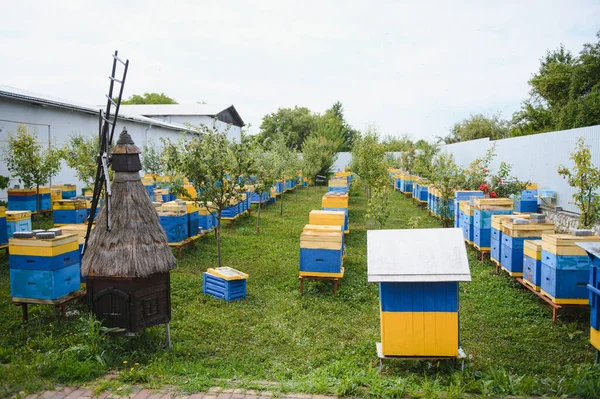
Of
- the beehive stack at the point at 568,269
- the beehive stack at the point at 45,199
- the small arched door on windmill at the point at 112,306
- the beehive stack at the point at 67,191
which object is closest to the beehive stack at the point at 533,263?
the beehive stack at the point at 568,269

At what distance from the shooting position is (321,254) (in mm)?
8805

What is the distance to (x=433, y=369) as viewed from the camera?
549 centimetres

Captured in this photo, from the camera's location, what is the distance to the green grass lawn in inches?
189

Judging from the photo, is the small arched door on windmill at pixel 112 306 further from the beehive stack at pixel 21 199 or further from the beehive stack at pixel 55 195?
the beehive stack at pixel 55 195

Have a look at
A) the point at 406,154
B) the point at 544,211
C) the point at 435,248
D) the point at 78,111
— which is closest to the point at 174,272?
the point at 435,248

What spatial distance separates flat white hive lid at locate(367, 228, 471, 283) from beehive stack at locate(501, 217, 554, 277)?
137 inches

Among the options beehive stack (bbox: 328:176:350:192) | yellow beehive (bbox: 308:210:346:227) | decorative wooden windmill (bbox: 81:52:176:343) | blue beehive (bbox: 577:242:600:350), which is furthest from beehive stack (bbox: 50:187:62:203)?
blue beehive (bbox: 577:242:600:350)

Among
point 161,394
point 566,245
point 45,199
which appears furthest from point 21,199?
point 566,245

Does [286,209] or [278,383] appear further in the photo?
[286,209]

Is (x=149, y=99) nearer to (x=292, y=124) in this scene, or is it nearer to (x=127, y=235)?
(x=292, y=124)

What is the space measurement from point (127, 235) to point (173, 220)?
521 centimetres

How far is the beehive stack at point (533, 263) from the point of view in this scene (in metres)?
7.53

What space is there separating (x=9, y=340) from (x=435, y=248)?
5602 mm

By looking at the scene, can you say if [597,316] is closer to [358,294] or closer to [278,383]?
[278,383]
